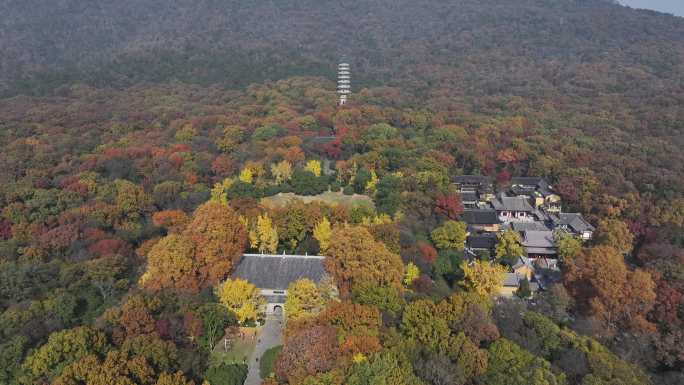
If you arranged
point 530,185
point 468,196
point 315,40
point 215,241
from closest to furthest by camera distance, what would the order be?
1. point 215,241
2. point 468,196
3. point 530,185
4. point 315,40

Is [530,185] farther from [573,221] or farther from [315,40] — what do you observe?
[315,40]

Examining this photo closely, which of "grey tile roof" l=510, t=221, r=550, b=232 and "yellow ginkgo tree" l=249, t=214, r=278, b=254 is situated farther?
"grey tile roof" l=510, t=221, r=550, b=232

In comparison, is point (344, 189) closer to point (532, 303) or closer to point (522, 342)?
point (532, 303)

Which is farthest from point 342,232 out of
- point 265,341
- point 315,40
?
point 315,40

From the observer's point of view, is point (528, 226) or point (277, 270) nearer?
point (277, 270)

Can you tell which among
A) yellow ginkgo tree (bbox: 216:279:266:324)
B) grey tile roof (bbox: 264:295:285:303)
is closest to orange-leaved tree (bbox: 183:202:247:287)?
yellow ginkgo tree (bbox: 216:279:266:324)

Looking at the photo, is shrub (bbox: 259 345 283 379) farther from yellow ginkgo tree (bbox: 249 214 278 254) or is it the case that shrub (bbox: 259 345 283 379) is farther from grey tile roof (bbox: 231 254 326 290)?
yellow ginkgo tree (bbox: 249 214 278 254)
